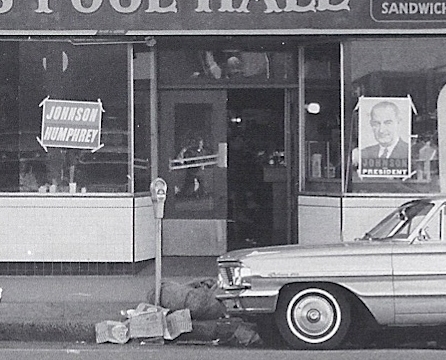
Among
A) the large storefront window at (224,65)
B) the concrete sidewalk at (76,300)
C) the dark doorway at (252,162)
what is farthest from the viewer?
the dark doorway at (252,162)

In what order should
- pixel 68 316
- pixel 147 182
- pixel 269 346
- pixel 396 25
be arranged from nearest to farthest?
1. pixel 269 346
2. pixel 68 316
3. pixel 396 25
4. pixel 147 182

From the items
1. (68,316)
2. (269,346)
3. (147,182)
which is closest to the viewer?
(269,346)

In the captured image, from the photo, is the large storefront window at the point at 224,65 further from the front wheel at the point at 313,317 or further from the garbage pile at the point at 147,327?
the front wheel at the point at 313,317

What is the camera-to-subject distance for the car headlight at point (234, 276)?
10.5 metres

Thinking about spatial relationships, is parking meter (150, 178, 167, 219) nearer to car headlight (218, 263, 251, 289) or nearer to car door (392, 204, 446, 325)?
car headlight (218, 263, 251, 289)

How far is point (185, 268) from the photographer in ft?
50.6

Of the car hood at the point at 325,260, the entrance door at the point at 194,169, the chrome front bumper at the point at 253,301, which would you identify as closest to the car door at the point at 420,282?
the car hood at the point at 325,260

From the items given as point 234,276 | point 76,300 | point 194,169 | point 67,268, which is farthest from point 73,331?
point 194,169

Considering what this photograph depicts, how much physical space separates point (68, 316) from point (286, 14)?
16.5 feet

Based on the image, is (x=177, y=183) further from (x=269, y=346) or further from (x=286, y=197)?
(x=269, y=346)

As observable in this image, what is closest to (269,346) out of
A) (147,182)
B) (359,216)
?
(359,216)

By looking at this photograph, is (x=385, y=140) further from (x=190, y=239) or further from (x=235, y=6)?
(x=190, y=239)

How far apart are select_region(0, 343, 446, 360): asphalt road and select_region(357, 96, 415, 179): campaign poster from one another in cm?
433

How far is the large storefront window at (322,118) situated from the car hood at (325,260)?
14.0 feet
